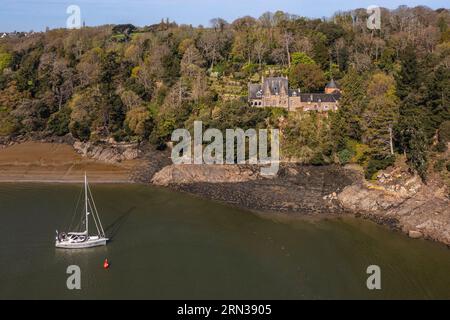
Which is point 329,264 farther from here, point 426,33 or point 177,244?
point 426,33

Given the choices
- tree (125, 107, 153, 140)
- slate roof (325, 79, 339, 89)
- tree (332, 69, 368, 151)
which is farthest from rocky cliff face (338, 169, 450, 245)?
tree (125, 107, 153, 140)

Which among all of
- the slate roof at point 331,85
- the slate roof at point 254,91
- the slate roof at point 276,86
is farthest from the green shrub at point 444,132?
the slate roof at point 254,91

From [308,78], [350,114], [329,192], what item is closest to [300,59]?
[308,78]

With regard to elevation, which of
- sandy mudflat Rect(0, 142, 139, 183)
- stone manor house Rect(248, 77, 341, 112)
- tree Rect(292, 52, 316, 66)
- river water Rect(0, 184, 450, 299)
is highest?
tree Rect(292, 52, 316, 66)

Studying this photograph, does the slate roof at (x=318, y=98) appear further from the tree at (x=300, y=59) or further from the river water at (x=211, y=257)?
the river water at (x=211, y=257)

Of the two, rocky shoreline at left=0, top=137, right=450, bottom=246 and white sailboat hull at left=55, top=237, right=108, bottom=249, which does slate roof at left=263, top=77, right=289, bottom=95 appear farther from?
white sailboat hull at left=55, top=237, right=108, bottom=249

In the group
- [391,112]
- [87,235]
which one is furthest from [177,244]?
[391,112]
